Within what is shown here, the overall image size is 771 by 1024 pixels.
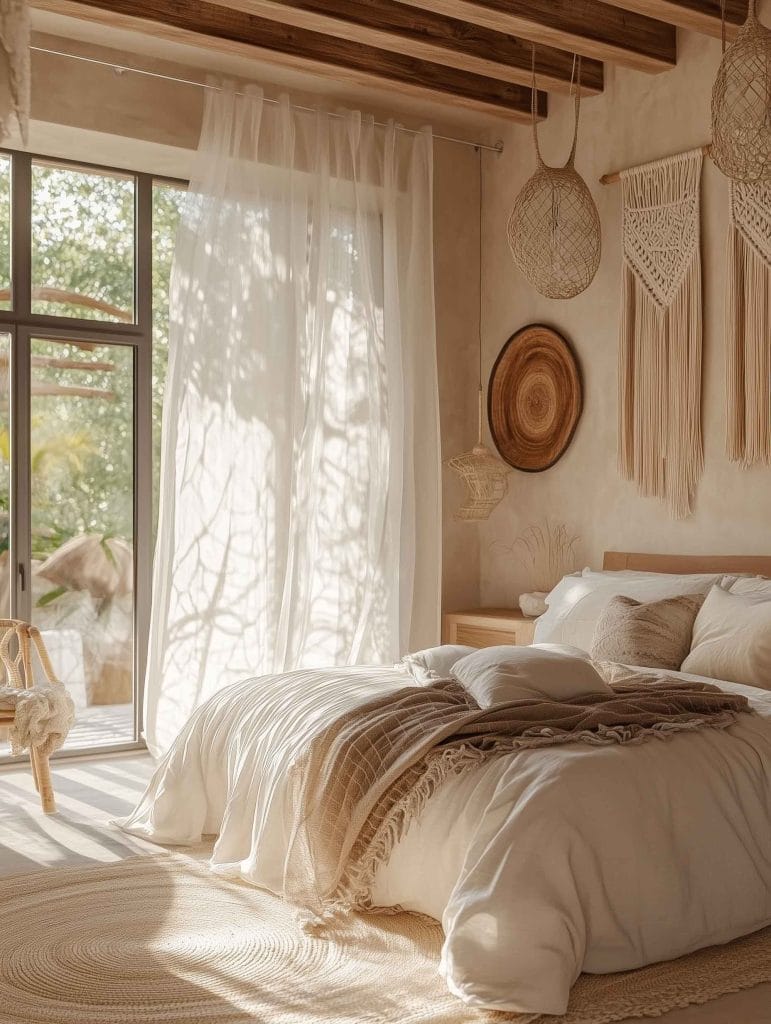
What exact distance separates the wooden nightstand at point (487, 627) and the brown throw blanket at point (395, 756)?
6.30 ft

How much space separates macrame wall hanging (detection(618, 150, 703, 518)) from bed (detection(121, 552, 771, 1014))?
5.67ft

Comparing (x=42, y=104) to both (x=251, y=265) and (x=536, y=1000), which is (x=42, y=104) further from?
(x=536, y=1000)

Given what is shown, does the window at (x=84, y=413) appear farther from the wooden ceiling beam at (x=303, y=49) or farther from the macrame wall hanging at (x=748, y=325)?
the macrame wall hanging at (x=748, y=325)

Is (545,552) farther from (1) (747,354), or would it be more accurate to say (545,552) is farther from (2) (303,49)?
(2) (303,49)

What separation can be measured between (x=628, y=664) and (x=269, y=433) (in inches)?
81.7

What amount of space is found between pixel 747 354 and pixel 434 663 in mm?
1883

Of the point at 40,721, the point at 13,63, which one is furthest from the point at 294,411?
the point at 13,63

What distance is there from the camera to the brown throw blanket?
2857 millimetres

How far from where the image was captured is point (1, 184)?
5016mm

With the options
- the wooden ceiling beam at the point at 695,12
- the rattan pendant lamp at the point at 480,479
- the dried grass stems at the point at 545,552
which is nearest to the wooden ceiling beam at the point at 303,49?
the wooden ceiling beam at the point at 695,12

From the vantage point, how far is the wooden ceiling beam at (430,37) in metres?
4.39

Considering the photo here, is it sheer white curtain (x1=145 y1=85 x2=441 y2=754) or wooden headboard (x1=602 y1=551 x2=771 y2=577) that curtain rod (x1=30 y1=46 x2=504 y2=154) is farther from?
wooden headboard (x1=602 y1=551 x2=771 y2=577)

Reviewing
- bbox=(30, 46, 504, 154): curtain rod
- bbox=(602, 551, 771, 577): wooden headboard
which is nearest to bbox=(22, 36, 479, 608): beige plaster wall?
bbox=(30, 46, 504, 154): curtain rod

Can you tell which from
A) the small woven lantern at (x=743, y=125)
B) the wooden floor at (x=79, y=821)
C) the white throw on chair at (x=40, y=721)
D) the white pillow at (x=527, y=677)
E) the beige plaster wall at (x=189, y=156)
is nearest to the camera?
the white pillow at (x=527, y=677)
